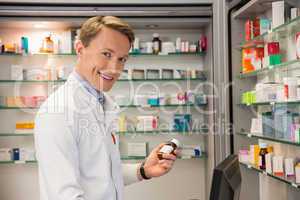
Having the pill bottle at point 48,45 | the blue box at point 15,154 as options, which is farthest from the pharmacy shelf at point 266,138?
the blue box at point 15,154

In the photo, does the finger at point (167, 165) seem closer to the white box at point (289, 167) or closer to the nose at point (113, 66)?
the nose at point (113, 66)

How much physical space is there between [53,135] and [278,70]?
223cm

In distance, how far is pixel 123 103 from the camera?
13.7 ft

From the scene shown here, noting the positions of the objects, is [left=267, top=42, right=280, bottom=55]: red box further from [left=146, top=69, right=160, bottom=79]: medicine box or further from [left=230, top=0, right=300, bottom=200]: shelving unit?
[left=146, top=69, right=160, bottom=79]: medicine box

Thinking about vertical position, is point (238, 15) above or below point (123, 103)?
above

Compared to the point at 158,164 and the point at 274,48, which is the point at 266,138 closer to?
the point at 274,48

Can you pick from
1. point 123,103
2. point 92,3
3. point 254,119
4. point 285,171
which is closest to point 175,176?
point 123,103

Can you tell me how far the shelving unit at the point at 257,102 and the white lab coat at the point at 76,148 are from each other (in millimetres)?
1647

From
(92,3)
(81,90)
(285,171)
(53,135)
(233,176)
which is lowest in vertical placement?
(285,171)

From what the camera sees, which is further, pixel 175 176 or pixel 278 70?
pixel 175 176

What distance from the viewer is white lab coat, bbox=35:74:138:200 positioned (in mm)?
1363

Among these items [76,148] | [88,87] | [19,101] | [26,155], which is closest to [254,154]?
[88,87]

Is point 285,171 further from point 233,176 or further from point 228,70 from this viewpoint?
point 233,176

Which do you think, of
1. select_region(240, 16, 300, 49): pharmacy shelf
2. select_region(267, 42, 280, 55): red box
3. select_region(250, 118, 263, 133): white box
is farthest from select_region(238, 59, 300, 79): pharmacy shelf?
select_region(250, 118, 263, 133): white box
